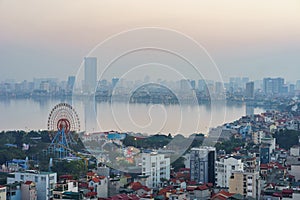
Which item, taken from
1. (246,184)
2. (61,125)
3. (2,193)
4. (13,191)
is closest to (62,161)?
(61,125)

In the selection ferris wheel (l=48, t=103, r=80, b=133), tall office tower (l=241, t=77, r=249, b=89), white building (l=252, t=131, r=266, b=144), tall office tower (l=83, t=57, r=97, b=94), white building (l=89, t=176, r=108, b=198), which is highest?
tall office tower (l=241, t=77, r=249, b=89)

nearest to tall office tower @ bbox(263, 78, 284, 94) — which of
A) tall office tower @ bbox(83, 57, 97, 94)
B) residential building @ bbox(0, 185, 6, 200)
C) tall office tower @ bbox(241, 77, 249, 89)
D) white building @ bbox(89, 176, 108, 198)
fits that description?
tall office tower @ bbox(241, 77, 249, 89)

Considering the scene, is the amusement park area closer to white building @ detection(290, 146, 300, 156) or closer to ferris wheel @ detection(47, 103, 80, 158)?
ferris wheel @ detection(47, 103, 80, 158)

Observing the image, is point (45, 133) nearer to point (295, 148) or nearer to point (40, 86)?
point (295, 148)

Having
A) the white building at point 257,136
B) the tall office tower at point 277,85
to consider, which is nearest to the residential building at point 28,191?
the white building at point 257,136

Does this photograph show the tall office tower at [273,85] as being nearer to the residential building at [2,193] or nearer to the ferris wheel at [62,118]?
the ferris wheel at [62,118]

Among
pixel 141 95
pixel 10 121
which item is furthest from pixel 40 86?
pixel 141 95
